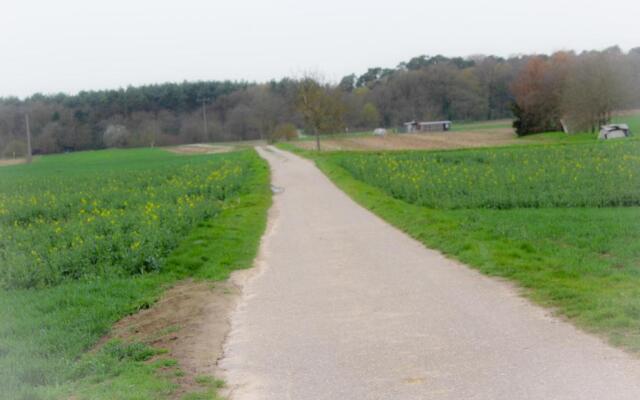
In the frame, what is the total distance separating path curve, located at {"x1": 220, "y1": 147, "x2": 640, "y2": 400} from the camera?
6.00m

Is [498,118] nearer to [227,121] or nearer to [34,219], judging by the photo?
[227,121]

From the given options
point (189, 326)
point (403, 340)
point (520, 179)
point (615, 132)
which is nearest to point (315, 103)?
point (615, 132)

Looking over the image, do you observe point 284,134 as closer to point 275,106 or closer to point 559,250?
point 275,106

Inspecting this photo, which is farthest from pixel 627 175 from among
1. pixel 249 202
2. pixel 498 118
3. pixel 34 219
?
pixel 498 118

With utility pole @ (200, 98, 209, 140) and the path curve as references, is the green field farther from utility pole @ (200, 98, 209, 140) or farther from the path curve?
utility pole @ (200, 98, 209, 140)

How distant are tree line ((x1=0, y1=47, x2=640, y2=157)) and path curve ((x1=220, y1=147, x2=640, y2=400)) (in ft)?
196

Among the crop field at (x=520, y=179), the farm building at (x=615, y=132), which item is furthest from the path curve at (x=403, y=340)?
the farm building at (x=615, y=132)

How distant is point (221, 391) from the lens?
6.45 m

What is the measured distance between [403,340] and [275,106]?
118736 millimetres

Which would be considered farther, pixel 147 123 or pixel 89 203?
pixel 147 123

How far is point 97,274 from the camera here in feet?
41.7

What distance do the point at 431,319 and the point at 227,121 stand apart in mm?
126056

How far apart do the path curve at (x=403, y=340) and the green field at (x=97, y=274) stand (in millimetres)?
1112

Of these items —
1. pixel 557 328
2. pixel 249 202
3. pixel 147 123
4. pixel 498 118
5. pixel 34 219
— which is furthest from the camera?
pixel 147 123
